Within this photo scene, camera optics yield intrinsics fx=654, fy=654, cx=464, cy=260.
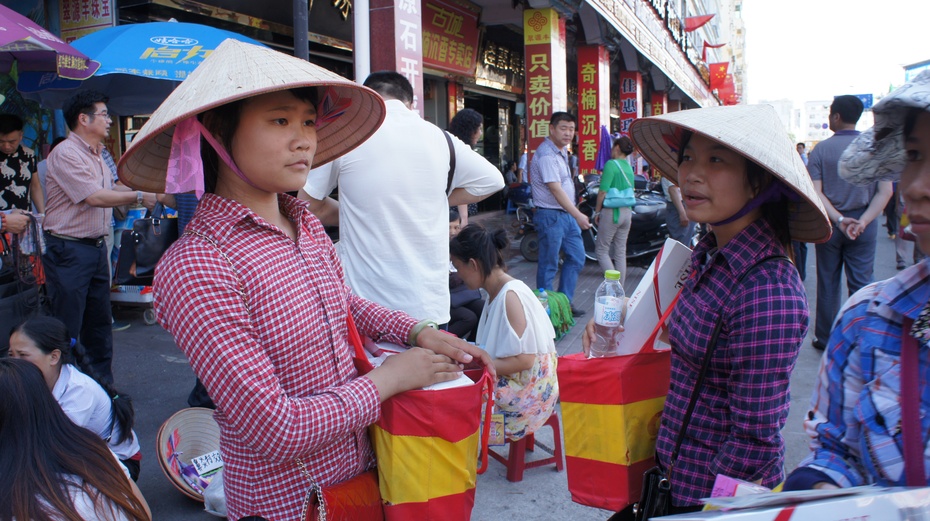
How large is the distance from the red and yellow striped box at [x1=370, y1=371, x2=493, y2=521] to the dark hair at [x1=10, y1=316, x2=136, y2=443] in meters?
2.02

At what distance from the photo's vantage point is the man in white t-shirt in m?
2.71

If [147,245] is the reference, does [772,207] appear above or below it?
above

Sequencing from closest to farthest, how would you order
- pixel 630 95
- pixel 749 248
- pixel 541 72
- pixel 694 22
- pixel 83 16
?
pixel 749 248 → pixel 83 16 → pixel 541 72 → pixel 630 95 → pixel 694 22

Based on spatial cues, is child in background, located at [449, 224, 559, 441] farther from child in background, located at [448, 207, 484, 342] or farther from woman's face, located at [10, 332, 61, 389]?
woman's face, located at [10, 332, 61, 389]

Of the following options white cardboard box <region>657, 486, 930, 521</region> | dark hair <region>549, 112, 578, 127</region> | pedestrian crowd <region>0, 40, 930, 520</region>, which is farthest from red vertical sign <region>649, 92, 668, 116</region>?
white cardboard box <region>657, 486, 930, 521</region>

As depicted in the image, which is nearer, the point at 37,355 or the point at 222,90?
the point at 222,90

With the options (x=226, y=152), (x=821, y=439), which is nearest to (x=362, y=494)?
(x=226, y=152)

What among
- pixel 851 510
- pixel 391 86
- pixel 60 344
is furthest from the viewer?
pixel 391 86

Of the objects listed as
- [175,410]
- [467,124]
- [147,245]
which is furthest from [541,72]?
[175,410]

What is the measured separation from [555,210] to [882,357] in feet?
17.0

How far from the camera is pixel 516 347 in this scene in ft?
10.1

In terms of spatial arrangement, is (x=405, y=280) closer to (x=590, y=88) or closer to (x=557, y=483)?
(x=557, y=483)

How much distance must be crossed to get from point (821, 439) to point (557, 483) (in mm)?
2312

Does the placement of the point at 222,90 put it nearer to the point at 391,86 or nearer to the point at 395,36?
the point at 391,86
